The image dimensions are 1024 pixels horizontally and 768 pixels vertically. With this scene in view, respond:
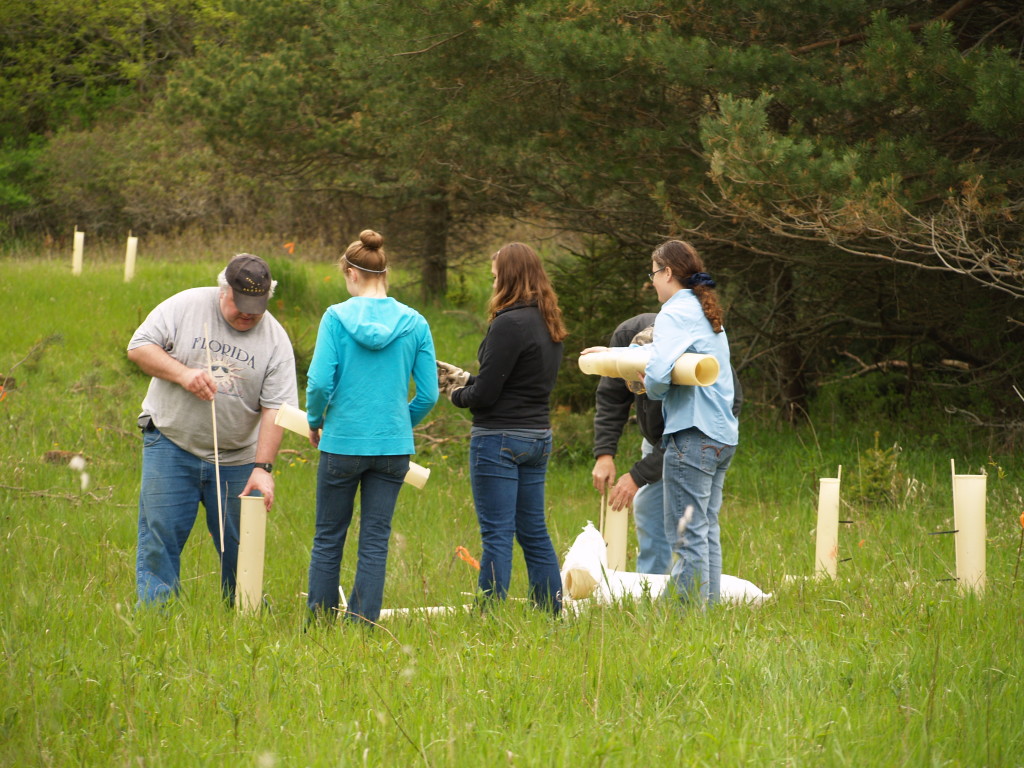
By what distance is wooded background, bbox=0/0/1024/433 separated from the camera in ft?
24.1

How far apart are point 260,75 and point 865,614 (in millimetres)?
12850

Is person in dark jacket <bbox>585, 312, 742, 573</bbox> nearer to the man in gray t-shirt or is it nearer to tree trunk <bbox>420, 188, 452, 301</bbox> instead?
the man in gray t-shirt

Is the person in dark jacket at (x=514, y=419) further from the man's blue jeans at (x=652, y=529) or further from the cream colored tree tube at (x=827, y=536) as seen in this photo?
the cream colored tree tube at (x=827, y=536)

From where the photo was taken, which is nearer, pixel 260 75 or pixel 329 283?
pixel 260 75

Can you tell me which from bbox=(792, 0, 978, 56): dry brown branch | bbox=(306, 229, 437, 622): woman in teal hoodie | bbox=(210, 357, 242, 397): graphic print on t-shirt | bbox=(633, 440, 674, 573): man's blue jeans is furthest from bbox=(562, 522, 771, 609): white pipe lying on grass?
bbox=(792, 0, 978, 56): dry brown branch

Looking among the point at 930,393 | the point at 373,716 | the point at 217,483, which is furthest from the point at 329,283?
the point at 373,716

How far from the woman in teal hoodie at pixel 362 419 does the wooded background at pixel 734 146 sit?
3364 millimetres

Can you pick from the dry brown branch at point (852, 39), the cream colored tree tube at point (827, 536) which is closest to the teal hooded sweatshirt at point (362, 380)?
the cream colored tree tube at point (827, 536)

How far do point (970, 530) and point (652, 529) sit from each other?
59.6 inches

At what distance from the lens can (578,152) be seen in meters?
9.38

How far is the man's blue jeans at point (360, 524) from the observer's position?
180 inches

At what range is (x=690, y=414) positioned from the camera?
15.6ft

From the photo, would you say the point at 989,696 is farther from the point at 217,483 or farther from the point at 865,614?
the point at 217,483

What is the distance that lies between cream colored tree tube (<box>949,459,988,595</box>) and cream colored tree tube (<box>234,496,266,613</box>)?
10.3ft
